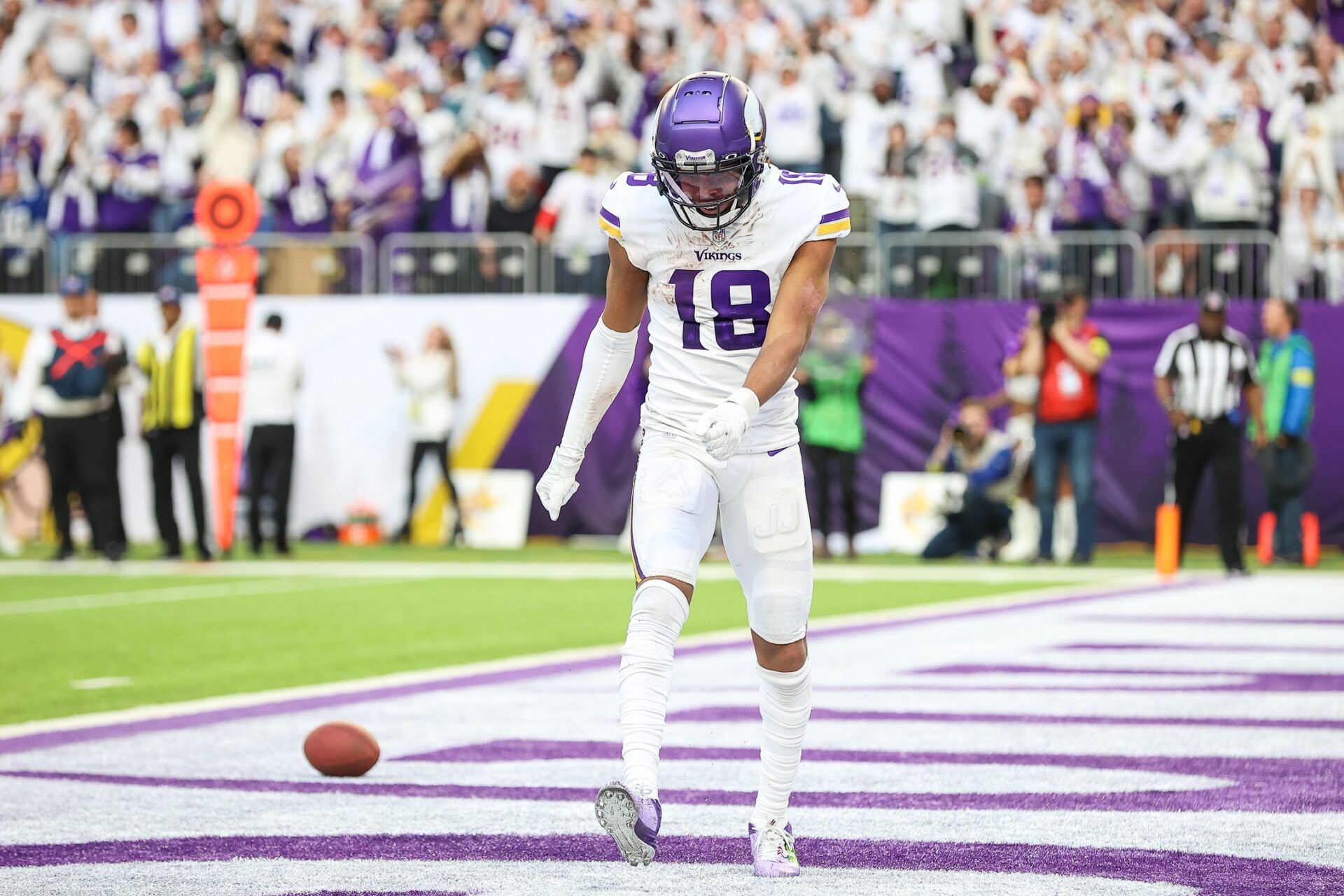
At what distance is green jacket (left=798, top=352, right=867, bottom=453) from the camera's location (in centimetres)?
1730

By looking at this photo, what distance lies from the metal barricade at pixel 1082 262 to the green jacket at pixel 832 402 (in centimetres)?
177

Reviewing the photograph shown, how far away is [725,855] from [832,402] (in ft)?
41.1

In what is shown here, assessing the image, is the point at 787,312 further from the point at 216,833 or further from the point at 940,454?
the point at 940,454

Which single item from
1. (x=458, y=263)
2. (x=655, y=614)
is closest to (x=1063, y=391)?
A: (x=458, y=263)

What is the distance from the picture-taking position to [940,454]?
1823 cm

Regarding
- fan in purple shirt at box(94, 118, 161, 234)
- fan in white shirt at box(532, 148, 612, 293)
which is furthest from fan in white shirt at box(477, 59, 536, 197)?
fan in purple shirt at box(94, 118, 161, 234)

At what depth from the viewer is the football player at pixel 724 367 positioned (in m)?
4.79

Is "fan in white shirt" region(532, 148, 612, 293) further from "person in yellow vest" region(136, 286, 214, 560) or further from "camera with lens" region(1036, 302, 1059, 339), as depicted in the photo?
"camera with lens" region(1036, 302, 1059, 339)

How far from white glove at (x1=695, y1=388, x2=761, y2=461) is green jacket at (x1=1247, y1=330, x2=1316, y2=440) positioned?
40.7ft

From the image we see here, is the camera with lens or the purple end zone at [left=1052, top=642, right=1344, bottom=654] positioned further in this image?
the camera with lens

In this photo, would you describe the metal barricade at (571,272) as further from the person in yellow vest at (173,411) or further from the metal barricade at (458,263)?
the person in yellow vest at (173,411)

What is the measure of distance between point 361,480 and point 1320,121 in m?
9.09

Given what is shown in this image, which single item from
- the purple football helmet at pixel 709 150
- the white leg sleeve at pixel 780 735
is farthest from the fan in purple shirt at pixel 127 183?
the white leg sleeve at pixel 780 735

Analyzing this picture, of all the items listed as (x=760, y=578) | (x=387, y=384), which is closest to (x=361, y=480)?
(x=387, y=384)
